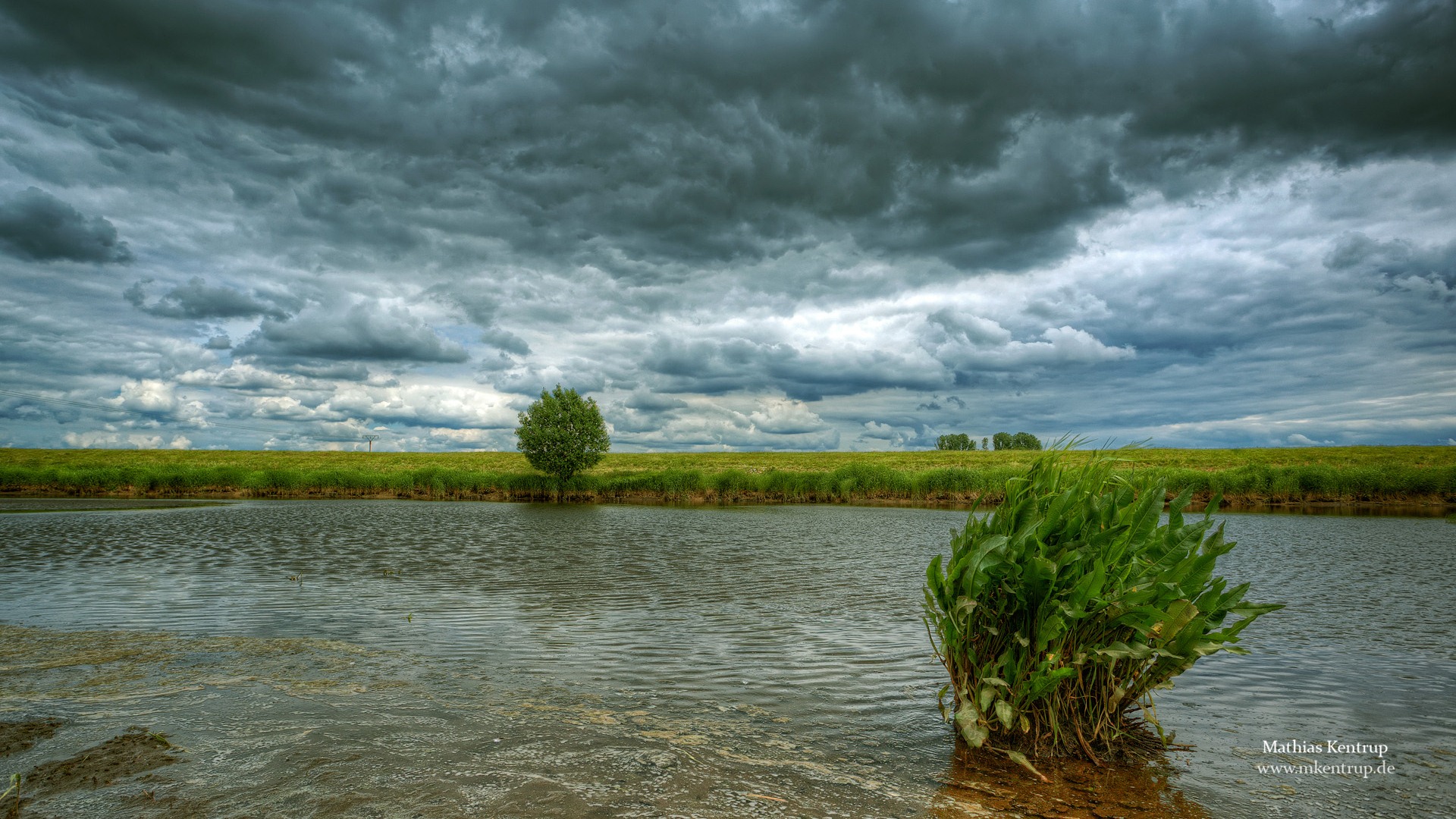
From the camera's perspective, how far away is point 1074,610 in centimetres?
542

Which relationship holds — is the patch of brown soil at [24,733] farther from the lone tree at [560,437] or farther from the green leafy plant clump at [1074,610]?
the lone tree at [560,437]

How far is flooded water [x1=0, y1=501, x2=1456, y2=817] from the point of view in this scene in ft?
17.0

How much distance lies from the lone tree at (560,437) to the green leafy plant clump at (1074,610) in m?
62.5

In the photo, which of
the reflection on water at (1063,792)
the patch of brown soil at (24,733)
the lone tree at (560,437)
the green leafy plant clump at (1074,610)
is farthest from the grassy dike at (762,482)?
the patch of brown soil at (24,733)

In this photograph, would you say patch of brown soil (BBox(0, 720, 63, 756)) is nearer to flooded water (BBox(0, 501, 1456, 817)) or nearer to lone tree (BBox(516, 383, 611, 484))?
A: flooded water (BBox(0, 501, 1456, 817))

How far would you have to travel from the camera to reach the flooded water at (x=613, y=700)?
17.0 feet

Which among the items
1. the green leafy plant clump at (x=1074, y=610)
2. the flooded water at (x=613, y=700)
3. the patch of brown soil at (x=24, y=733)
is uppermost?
the green leafy plant clump at (x=1074, y=610)

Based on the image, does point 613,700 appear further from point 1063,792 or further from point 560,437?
point 560,437

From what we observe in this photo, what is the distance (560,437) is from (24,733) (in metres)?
61.2

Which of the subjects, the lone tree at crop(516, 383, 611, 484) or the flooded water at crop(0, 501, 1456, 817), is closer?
the flooded water at crop(0, 501, 1456, 817)

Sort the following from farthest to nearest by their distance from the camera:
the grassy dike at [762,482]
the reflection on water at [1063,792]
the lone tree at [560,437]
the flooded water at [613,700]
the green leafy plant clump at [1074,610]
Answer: the lone tree at [560,437], the grassy dike at [762,482], the green leafy plant clump at [1074,610], the flooded water at [613,700], the reflection on water at [1063,792]

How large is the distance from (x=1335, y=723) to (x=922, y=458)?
322 ft

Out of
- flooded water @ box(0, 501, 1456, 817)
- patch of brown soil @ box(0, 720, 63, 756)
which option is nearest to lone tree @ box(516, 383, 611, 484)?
flooded water @ box(0, 501, 1456, 817)

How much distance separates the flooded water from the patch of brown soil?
1.5 inches
